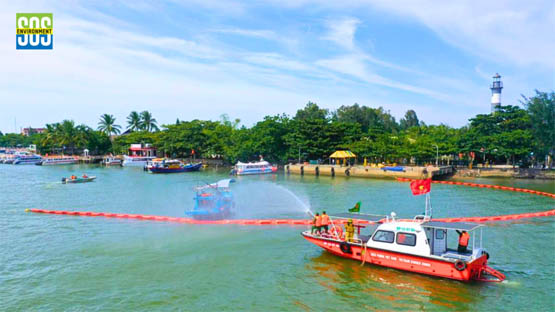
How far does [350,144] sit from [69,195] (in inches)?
2361

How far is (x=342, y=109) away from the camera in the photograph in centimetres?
13575

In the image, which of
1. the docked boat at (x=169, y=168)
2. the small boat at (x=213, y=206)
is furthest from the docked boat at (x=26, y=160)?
the small boat at (x=213, y=206)

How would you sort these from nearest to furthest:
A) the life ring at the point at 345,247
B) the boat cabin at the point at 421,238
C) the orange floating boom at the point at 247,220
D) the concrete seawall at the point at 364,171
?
the boat cabin at the point at 421,238, the life ring at the point at 345,247, the orange floating boom at the point at 247,220, the concrete seawall at the point at 364,171

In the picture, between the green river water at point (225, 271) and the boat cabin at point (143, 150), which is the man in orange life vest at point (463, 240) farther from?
the boat cabin at point (143, 150)

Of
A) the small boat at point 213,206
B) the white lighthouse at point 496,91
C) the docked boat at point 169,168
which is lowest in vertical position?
the small boat at point 213,206

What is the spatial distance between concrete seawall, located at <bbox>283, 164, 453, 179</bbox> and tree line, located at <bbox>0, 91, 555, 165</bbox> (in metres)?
6.33

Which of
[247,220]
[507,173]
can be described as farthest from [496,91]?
[247,220]

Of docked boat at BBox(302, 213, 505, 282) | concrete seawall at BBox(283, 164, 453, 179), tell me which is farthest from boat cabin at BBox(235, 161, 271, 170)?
docked boat at BBox(302, 213, 505, 282)

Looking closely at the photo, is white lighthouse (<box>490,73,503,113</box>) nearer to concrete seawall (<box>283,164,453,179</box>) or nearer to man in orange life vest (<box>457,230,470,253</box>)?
concrete seawall (<box>283,164,453,179</box>)

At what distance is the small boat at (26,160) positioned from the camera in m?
130

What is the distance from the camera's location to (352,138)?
93938 mm

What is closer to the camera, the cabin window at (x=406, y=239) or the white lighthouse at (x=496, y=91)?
the cabin window at (x=406, y=239)

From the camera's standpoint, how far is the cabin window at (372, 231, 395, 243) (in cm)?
2125

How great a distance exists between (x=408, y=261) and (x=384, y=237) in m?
1.72
